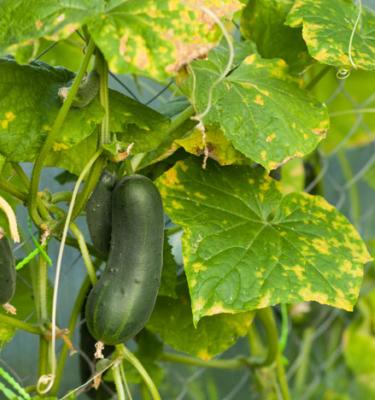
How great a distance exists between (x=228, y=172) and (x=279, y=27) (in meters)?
0.23

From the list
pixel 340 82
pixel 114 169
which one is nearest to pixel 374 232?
pixel 340 82

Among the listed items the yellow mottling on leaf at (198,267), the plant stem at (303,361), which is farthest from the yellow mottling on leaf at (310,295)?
the plant stem at (303,361)

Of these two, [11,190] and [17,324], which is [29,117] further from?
[17,324]

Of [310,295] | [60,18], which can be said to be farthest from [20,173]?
[310,295]

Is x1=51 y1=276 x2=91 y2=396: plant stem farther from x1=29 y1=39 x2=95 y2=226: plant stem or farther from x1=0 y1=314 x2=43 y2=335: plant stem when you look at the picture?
x1=29 y1=39 x2=95 y2=226: plant stem

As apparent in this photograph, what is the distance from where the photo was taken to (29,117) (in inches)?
33.6

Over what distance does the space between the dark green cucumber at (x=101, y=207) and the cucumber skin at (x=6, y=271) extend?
0.10m

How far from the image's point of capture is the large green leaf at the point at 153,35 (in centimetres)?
68

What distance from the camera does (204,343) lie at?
1092 millimetres

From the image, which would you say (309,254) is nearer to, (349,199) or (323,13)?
(323,13)

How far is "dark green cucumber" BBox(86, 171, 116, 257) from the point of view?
2.88ft

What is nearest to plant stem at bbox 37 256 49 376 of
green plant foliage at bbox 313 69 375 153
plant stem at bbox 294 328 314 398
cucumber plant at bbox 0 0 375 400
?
cucumber plant at bbox 0 0 375 400

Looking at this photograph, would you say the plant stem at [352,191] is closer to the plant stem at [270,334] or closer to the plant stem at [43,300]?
the plant stem at [270,334]

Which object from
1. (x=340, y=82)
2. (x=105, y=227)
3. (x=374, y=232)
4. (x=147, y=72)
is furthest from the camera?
(x=374, y=232)
